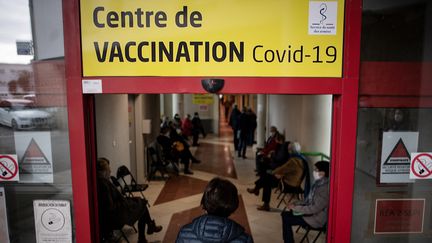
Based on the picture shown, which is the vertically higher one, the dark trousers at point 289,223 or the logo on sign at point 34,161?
the logo on sign at point 34,161

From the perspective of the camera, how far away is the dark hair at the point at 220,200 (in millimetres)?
1705

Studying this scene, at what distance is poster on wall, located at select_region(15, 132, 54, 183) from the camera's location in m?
1.95

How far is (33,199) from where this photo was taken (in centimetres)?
199

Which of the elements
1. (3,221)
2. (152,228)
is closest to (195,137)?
(152,228)

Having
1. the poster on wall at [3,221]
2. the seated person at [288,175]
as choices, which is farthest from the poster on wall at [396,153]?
the seated person at [288,175]

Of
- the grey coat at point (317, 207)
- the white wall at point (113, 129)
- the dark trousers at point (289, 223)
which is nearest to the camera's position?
the grey coat at point (317, 207)

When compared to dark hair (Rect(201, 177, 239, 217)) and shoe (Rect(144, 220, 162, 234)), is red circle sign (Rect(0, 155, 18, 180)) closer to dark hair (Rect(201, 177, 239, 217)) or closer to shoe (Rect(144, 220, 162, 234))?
dark hair (Rect(201, 177, 239, 217))

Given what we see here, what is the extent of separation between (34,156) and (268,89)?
158cm

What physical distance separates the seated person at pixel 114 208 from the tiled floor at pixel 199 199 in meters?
0.44

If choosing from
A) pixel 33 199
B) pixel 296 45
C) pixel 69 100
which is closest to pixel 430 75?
pixel 296 45

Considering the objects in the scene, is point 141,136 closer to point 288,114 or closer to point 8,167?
point 288,114

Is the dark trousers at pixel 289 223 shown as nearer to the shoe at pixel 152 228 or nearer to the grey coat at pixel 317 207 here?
the grey coat at pixel 317 207

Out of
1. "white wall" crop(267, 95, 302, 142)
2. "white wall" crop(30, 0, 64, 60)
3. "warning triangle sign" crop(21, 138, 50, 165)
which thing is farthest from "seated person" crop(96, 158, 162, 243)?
"white wall" crop(267, 95, 302, 142)

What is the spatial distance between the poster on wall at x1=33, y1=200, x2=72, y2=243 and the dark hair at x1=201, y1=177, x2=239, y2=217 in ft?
3.15
